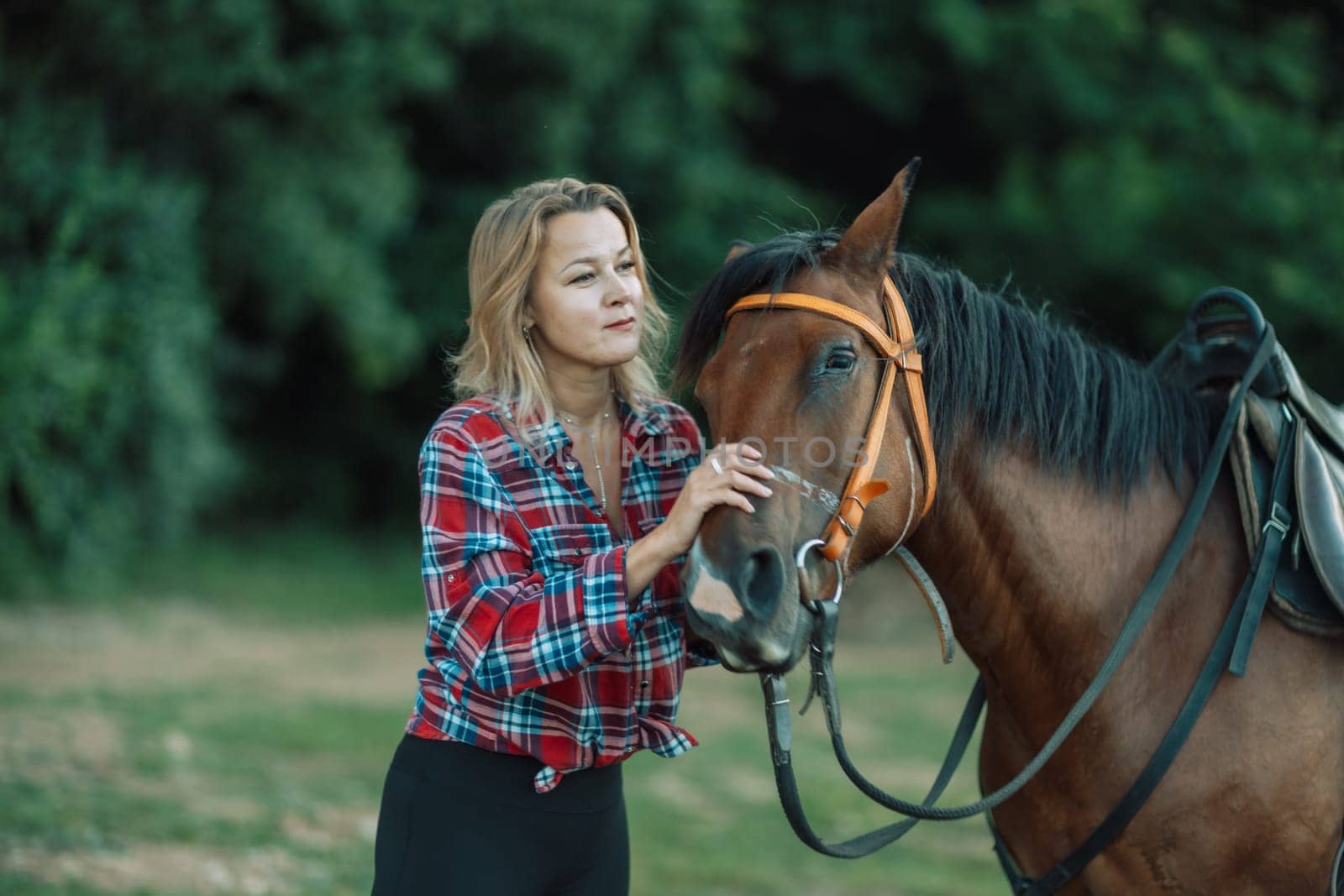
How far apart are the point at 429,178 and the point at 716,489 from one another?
976cm

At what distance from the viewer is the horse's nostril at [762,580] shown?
Result: 174cm

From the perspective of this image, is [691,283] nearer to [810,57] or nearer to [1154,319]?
[810,57]

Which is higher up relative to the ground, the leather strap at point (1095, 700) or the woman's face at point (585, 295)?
the woman's face at point (585, 295)

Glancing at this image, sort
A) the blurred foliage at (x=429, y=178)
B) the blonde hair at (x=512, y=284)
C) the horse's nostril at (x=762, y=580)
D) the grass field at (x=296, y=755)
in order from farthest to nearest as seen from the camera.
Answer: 1. the blurred foliage at (x=429, y=178)
2. the grass field at (x=296, y=755)
3. the blonde hair at (x=512, y=284)
4. the horse's nostril at (x=762, y=580)

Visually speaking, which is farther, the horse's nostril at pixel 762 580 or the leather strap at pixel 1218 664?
the leather strap at pixel 1218 664

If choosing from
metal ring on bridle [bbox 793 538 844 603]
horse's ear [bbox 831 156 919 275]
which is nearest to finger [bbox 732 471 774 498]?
metal ring on bridle [bbox 793 538 844 603]

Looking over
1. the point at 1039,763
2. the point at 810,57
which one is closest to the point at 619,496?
the point at 1039,763

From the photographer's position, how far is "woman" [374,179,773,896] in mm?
1843

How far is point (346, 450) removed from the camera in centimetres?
1263

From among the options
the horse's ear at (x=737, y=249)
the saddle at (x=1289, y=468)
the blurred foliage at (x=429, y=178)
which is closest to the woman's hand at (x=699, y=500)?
the horse's ear at (x=737, y=249)

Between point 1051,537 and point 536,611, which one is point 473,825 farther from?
point 1051,537

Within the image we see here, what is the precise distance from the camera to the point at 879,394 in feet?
6.40

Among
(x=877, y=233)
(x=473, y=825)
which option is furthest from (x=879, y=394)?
(x=473, y=825)

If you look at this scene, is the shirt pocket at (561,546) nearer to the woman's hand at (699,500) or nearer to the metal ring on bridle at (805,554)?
the woman's hand at (699,500)
